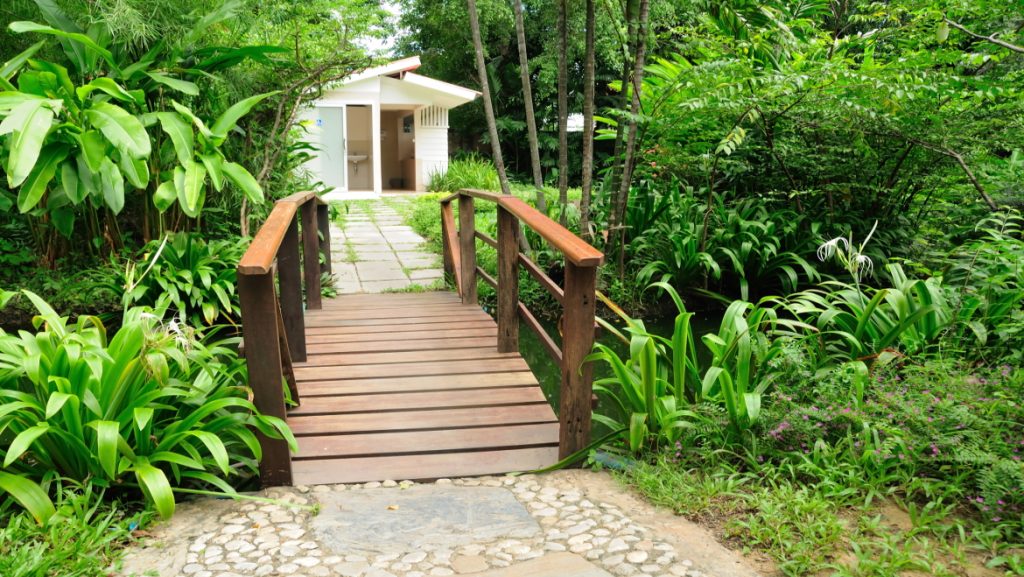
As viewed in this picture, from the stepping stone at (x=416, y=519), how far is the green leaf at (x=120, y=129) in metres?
1.84

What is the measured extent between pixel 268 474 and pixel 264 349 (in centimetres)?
47

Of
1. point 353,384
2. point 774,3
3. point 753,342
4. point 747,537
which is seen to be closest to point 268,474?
point 353,384

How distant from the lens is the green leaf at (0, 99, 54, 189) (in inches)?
117

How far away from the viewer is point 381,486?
110 inches

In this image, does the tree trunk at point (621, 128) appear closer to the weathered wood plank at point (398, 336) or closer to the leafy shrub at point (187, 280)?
the weathered wood plank at point (398, 336)

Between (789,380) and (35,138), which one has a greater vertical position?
(35,138)

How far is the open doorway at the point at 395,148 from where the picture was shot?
18.6 metres

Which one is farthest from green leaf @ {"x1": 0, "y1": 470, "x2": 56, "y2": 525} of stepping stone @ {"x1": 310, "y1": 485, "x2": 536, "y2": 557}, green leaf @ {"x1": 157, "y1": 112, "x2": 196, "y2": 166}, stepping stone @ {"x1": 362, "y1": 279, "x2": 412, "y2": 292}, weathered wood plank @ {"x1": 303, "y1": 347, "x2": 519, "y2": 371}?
stepping stone @ {"x1": 362, "y1": 279, "x2": 412, "y2": 292}

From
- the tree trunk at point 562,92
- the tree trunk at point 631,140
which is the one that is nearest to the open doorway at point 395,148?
the tree trunk at point 562,92

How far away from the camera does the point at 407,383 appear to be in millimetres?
3730

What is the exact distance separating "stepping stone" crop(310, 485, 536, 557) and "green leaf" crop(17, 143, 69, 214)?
2130mm

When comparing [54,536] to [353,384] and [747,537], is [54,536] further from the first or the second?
[747,537]

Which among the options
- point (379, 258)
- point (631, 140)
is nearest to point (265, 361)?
point (631, 140)

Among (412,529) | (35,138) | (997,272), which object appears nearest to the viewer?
(412,529)
